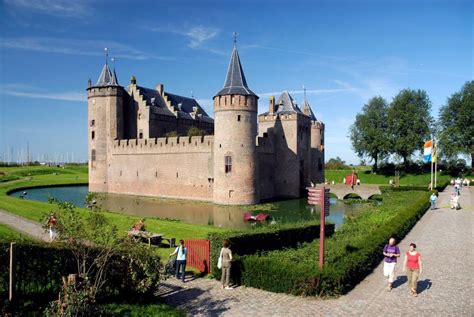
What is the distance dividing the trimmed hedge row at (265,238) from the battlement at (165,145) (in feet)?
73.2

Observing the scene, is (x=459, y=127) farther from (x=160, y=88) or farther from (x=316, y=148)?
(x=160, y=88)

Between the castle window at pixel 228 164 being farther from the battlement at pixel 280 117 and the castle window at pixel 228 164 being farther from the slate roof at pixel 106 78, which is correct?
the slate roof at pixel 106 78

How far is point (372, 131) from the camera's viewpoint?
54.7m

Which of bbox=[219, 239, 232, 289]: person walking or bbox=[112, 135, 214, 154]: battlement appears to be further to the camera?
bbox=[112, 135, 214, 154]: battlement

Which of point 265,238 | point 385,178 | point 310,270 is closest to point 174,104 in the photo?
point 385,178

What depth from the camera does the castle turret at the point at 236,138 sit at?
3428 cm

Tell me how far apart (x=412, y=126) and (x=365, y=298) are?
48.1 meters

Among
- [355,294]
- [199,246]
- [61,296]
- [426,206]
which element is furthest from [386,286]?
[426,206]

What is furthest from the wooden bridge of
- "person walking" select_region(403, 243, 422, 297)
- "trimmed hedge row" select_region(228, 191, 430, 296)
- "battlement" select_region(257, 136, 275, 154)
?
"person walking" select_region(403, 243, 422, 297)

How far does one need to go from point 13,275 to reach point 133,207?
27739mm

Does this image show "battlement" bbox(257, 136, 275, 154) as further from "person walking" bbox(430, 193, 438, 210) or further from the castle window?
"person walking" bbox(430, 193, 438, 210)

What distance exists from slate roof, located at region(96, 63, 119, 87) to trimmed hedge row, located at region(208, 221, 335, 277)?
110ft

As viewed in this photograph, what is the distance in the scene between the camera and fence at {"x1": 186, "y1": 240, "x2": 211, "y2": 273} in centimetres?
1235

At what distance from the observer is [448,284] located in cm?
1040
